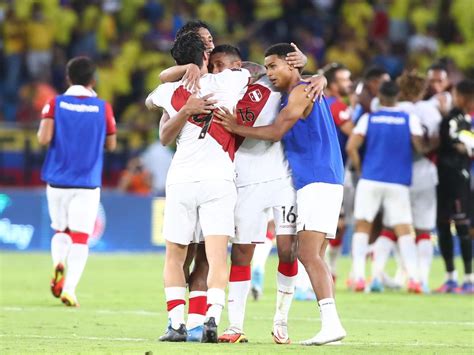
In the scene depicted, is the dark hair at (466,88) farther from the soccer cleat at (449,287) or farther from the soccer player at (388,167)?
the soccer cleat at (449,287)

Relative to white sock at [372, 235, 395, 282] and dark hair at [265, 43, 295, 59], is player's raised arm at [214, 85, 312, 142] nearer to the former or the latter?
dark hair at [265, 43, 295, 59]

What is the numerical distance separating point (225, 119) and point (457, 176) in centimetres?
741

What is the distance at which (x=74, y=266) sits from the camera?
1323cm

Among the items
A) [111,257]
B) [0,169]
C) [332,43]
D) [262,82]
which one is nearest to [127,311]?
[262,82]

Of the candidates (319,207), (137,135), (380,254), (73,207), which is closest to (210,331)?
(319,207)

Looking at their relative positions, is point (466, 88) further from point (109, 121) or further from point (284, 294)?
point (284, 294)

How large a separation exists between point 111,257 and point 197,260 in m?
12.3

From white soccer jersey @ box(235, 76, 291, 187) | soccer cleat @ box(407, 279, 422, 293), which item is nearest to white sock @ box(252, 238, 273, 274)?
soccer cleat @ box(407, 279, 422, 293)

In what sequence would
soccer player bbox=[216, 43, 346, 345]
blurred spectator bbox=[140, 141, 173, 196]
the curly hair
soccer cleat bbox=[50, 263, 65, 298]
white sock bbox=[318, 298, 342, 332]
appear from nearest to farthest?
1. white sock bbox=[318, 298, 342, 332]
2. soccer player bbox=[216, 43, 346, 345]
3. soccer cleat bbox=[50, 263, 65, 298]
4. the curly hair
5. blurred spectator bbox=[140, 141, 173, 196]

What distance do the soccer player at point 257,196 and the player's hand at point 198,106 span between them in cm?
39

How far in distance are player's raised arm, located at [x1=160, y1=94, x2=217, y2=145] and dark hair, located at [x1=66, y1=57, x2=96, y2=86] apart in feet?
13.4

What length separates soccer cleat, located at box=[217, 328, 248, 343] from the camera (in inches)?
377

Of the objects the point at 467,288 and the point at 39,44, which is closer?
the point at 467,288

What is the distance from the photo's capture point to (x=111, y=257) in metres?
22.2
